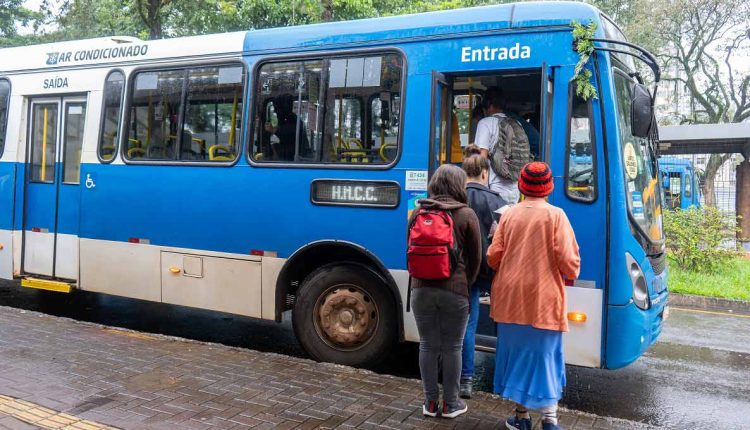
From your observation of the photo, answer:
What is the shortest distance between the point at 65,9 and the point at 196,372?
17167 millimetres

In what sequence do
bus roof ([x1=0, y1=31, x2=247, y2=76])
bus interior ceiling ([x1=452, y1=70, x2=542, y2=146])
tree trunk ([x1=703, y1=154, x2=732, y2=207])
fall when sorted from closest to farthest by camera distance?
bus interior ceiling ([x1=452, y1=70, x2=542, y2=146]) < bus roof ([x1=0, y1=31, x2=247, y2=76]) < tree trunk ([x1=703, y1=154, x2=732, y2=207])

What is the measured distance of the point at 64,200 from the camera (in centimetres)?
761

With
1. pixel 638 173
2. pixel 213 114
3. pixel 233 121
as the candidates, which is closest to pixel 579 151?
pixel 638 173

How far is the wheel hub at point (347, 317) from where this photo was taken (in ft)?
18.8

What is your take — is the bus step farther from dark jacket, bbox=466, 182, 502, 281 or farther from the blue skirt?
the blue skirt

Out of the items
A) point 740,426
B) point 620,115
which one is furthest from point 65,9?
point 740,426

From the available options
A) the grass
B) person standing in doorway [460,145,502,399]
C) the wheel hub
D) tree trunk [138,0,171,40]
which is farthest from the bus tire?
tree trunk [138,0,171,40]

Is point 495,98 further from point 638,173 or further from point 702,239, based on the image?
point 702,239

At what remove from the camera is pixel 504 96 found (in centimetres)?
600

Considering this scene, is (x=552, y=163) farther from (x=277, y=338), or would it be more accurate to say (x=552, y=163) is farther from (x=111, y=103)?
(x=111, y=103)

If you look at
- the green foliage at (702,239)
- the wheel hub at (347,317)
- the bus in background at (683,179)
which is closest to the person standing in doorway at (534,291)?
the wheel hub at (347,317)

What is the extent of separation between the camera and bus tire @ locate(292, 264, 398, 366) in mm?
5664

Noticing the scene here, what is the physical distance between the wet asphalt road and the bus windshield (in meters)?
1.37

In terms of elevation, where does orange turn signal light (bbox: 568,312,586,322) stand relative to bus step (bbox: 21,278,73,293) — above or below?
above
